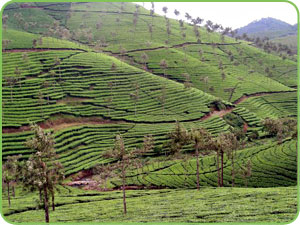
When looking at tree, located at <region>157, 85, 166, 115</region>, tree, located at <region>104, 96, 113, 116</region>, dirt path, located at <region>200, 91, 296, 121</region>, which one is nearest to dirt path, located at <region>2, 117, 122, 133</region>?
tree, located at <region>104, 96, 113, 116</region>

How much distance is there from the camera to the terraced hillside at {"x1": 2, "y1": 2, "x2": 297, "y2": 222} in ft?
85.8

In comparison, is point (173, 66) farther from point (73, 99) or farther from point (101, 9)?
point (101, 9)

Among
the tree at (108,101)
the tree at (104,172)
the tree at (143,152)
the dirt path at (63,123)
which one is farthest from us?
the tree at (108,101)

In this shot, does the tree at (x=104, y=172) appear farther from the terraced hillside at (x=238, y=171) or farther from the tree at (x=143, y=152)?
the tree at (x=143, y=152)

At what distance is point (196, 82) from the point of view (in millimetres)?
74312

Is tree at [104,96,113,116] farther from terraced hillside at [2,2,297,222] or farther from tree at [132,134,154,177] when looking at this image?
tree at [132,134,154,177]

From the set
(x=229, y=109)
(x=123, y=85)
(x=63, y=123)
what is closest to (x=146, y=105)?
(x=123, y=85)

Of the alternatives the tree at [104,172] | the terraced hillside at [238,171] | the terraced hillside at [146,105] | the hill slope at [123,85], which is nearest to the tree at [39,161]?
the terraced hillside at [146,105]

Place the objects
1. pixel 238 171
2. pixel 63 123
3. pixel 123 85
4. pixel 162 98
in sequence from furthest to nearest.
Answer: pixel 123 85 → pixel 162 98 → pixel 63 123 → pixel 238 171

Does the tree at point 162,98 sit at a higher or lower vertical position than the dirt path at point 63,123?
higher

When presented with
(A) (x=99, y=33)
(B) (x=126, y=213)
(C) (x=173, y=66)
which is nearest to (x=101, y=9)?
(A) (x=99, y=33)

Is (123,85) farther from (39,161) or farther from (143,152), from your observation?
(39,161)

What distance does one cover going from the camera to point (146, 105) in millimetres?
56812

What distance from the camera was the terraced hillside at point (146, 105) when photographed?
26.2 metres
